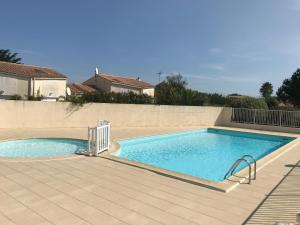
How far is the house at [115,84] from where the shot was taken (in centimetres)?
3303

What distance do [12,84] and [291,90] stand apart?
1112 inches

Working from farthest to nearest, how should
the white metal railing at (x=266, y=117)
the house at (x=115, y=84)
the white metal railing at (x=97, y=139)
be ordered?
the house at (x=115, y=84)
the white metal railing at (x=266, y=117)
the white metal railing at (x=97, y=139)

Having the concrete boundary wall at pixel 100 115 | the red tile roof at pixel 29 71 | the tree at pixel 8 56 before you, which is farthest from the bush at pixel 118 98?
the tree at pixel 8 56

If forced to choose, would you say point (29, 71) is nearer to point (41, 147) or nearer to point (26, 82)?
point (26, 82)

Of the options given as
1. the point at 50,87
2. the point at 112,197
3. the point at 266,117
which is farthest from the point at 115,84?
the point at 112,197

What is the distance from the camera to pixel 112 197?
4.93m

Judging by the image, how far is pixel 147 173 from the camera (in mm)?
6469

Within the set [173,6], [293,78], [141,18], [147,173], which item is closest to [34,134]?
[147,173]

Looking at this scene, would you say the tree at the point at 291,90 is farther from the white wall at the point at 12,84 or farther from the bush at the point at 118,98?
the white wall at the point at 12,84

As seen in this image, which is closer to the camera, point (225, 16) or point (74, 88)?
point (225, 16)

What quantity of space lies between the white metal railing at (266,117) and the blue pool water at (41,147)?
11.6 metres

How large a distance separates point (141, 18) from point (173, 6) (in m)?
4.44

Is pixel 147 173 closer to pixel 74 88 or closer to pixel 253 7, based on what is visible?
pixel 253 7

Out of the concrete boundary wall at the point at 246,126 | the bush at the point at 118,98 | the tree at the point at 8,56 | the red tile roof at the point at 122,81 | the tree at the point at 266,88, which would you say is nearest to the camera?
the concrete boundary wall at the point at 246,126
